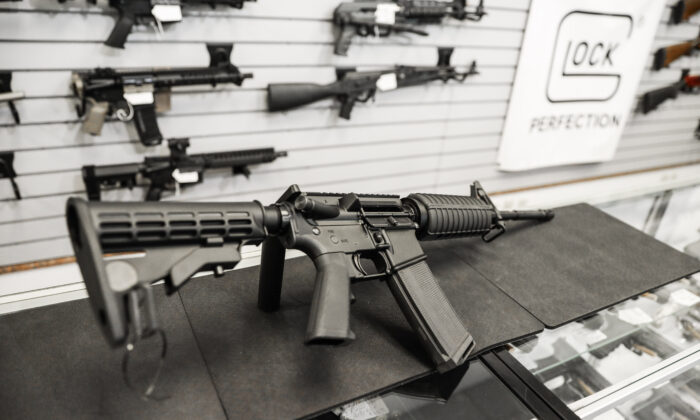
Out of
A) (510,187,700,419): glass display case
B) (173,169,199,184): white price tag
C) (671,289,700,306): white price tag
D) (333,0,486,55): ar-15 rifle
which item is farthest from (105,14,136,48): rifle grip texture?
(671,289,700,306): white price tag

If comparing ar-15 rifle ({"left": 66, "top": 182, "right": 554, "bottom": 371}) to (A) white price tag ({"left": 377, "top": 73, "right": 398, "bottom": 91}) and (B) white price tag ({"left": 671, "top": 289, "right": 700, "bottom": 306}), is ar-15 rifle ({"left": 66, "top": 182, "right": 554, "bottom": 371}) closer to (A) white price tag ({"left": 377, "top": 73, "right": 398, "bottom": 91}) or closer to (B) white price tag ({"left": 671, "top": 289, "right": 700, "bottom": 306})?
(B) white price tag ({"left": 671, "top": 289, "right": 700, "bottom": 306})

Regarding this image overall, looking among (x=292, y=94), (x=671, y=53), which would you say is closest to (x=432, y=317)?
(x=292, y=94)

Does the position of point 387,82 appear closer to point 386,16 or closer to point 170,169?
point 386,16

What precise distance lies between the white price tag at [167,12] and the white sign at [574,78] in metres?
1.87

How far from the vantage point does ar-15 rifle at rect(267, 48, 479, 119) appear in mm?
1904

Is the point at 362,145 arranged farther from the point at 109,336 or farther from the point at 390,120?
the point at 109,336

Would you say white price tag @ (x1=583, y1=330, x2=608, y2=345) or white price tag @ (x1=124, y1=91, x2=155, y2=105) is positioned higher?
white price tag @ (x1=124, y1=91, x2=155, y2=105)

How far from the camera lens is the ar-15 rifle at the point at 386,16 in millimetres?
1872

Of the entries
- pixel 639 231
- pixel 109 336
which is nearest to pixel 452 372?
pixel 109 336

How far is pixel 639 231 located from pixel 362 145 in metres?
1.36

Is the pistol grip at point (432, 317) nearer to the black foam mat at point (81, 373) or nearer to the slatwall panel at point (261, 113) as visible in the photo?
the black foam mat at point (81, 373)

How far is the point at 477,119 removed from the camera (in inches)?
102

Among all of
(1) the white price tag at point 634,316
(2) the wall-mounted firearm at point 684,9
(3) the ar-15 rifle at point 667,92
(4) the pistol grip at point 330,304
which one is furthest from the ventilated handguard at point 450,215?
(2) the wall-mounted firearm at point 684,9

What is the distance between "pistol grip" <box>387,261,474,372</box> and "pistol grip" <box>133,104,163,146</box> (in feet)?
3.94
